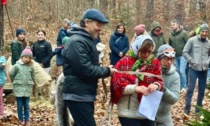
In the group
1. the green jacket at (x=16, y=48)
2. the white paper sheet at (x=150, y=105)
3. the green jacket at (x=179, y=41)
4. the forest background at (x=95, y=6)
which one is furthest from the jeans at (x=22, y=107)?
the forest background at (x=95, y=6)

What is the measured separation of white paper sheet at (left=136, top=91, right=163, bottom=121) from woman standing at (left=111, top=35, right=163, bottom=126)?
78 millimetres

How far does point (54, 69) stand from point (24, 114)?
4.33m

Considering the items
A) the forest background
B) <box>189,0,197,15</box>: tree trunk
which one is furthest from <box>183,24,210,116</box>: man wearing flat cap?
<box>189,0,197,15</box>: tree trunk

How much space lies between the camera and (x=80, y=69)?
18.4ft

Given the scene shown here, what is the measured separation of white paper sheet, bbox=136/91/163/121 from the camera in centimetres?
579

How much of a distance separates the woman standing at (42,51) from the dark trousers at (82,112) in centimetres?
760

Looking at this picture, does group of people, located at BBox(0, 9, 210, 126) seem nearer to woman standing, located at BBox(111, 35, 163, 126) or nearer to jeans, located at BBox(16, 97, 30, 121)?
woman standing, located at BBox(111, 35, 163, 126)

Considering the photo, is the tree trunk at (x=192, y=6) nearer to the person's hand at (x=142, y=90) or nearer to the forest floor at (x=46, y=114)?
→ the forest floor at (x=46, y=114)

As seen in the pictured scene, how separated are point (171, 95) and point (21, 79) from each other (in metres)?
4.74

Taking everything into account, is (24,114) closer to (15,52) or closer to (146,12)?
(15,52)

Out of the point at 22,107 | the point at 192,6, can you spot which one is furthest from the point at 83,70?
the point at 192,6

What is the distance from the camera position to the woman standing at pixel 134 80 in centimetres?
583

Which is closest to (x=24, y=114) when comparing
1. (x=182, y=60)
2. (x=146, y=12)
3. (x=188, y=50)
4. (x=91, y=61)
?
(x=188, y=50)

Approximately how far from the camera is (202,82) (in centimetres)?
1130
